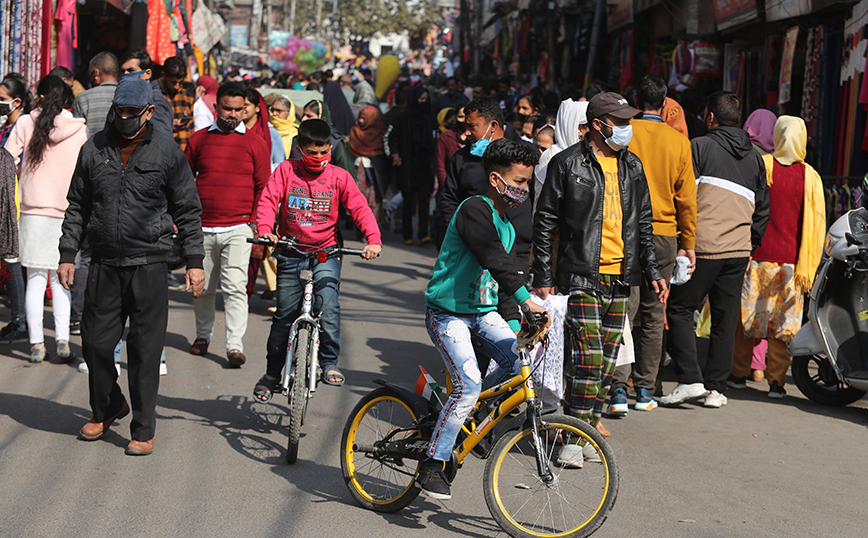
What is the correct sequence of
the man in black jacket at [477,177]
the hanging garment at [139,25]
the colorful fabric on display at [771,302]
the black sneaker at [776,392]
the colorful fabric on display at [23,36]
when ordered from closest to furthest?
1. the man in black jacket at [477,177]
2. the colorful fabric on display at [771,302]
3. the black sneaker at [776,392]
4. the colorful fabric on display at [23,36]
5. the hanging garment at [139,25]

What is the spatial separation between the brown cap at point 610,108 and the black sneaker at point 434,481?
7.09 feet

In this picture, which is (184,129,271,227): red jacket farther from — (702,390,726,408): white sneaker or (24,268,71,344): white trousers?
(702,390,726,408): white sneaker

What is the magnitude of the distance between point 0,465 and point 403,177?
956 cm

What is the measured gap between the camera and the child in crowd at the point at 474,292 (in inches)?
172

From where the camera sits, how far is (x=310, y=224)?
605 cm

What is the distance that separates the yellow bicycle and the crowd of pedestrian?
10cm

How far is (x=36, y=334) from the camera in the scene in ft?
24.5

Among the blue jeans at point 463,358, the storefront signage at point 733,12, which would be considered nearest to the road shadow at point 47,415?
the blue jeans at point 463,358

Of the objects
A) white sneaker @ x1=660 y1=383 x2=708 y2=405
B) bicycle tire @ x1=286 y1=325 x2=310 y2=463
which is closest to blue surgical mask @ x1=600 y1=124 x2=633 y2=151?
bicycle tire @ x1=286 y1=325 x2=310 y2=463

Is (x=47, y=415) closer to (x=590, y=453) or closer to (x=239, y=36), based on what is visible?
(x=590, y=453)

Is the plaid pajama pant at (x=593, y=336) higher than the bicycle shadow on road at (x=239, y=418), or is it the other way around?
the plaid pajama pant at (x=593, y=336)

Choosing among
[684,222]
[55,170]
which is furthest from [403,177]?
[684,222]

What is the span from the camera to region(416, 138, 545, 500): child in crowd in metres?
4.37

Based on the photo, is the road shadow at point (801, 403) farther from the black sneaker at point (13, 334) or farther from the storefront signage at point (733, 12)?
the black sneaker at point (13, 334)
